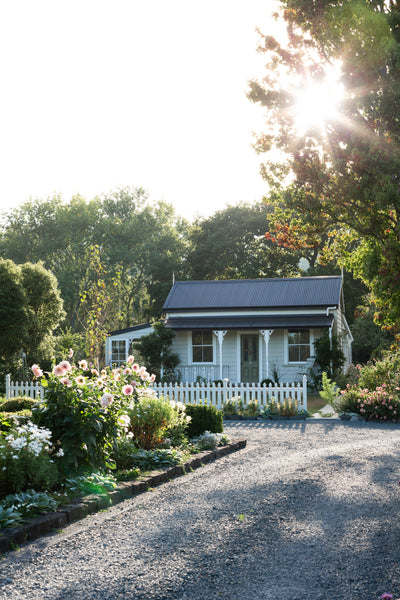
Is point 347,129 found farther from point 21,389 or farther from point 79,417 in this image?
point 21,389

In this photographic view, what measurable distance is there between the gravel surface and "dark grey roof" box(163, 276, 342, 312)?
1795 centimetres

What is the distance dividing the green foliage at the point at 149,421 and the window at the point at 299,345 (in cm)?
1659

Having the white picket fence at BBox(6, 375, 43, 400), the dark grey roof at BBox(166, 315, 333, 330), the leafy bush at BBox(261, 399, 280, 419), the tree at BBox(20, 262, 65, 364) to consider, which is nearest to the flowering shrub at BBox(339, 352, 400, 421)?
the leafy bush at BBox(261, 399, 280, 419)

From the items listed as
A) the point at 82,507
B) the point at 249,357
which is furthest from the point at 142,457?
the point at 249,357

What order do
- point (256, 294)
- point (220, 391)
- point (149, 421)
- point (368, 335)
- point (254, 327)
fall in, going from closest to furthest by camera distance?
1. point (149, 421)
2. point (220, 391)
3. point (254, 327)
4. point (256, 294)
5. point (368, 335)

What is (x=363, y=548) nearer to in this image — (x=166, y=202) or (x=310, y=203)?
(x=310, y=203)

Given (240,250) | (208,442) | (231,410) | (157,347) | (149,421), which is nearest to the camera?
(149,421)

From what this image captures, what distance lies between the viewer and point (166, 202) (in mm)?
53750

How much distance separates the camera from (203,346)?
26.1m

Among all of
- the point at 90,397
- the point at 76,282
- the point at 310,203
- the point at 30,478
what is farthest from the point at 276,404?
the point at 76,282

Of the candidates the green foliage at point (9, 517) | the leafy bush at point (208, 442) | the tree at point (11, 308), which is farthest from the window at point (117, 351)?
the green foliage at point (9, 517)

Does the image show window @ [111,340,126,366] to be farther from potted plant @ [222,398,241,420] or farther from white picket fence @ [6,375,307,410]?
potted plant @ [222,398,241,420]

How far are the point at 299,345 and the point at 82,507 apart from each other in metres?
20.1

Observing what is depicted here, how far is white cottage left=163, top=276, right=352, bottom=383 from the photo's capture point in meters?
24.7
